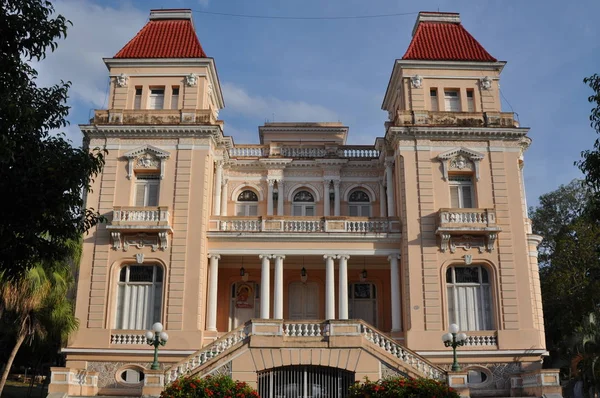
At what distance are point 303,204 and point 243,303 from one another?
601 centimetres

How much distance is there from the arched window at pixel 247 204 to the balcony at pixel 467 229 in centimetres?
988

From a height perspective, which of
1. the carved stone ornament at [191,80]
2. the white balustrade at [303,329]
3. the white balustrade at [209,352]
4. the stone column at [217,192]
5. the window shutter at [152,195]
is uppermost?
the carved stone ornament at [191,80]

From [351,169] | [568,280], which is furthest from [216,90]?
[568,280]

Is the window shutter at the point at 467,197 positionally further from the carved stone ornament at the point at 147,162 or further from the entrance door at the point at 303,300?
the carved stone ornament at the point at 147,162

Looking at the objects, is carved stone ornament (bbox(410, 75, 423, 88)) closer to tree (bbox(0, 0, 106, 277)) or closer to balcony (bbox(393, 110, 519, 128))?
balcony (bbox(393, 110, 519, 128))

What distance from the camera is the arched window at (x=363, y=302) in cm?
2898

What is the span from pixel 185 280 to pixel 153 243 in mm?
2088

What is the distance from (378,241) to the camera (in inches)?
1067

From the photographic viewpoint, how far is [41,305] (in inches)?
878

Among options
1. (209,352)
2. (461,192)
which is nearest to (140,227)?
(209,352)

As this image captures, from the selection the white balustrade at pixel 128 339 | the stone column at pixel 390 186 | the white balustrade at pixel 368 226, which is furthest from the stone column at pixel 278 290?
the stone column at pixel 390 186


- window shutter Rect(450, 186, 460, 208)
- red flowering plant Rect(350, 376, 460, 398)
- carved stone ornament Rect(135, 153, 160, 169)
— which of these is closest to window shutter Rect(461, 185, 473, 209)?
window shutter Rect(450, 186, 460, 208)

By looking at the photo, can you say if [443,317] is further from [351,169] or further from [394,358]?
[351,169]

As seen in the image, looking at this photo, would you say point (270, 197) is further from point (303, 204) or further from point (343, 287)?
point (343, 287)
